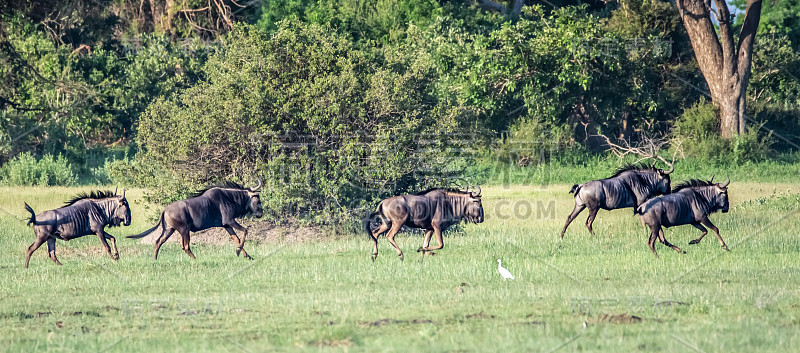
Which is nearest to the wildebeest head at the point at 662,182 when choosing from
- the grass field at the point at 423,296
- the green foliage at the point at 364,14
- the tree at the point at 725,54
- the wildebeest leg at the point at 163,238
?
the grass field at the point at 423,296

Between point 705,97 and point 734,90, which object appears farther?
point 705,97

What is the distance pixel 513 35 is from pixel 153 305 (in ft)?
69.8

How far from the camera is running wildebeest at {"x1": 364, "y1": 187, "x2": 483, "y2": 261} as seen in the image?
15750 mm

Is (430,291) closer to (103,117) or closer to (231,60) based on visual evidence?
(231,60)

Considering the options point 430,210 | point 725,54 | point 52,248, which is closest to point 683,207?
point 430,210

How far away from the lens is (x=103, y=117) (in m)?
38.4

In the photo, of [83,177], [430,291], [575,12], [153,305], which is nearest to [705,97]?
[575,12]

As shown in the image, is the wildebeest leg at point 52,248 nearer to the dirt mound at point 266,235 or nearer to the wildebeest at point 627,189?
the dirt mound at point 266,235

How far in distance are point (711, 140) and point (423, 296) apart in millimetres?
20920

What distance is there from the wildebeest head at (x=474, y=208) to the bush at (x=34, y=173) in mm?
20600

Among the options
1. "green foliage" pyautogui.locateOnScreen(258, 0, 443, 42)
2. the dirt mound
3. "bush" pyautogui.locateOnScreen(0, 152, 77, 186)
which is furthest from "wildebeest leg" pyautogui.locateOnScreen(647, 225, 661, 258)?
"green foliage" pyautogui.locateOnScreen(258, 0, 443, 42)

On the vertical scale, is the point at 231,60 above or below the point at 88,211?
above

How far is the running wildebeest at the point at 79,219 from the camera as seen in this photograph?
15547 millimetres

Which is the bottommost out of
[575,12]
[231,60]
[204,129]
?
[204,129]
